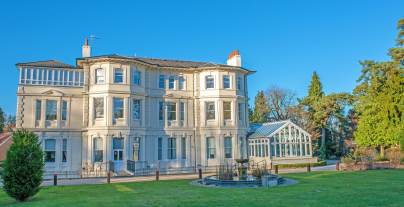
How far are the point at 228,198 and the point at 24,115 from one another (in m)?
21.4

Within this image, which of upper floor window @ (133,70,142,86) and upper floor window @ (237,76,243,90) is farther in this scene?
upper floor window @ (237,76,243,90)

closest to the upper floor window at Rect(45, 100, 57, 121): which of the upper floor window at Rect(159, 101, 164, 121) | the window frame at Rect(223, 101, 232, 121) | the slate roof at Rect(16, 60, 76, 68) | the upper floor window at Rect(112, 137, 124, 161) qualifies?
the slate roof at Rect(16, 60, 76, 68)

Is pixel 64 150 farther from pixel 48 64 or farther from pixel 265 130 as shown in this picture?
pixel 265 130

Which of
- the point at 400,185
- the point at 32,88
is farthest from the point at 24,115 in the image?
the point at 400,185

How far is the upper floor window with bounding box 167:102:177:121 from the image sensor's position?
31.2m

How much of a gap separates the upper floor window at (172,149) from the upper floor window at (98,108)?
675 centimetres

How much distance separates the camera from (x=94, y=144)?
27359 mm

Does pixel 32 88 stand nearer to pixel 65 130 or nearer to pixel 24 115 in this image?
pixel 24 115

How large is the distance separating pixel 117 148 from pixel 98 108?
367 centimetres

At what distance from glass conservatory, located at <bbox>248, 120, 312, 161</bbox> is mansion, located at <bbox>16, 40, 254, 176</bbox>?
56.8 inches

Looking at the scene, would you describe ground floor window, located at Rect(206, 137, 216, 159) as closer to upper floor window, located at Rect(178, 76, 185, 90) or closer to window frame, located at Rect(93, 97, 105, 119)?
upper floor window, located at Rect(178, 76, 185, 90)

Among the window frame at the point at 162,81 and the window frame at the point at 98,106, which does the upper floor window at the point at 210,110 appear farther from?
the window frame at the point at 98,106

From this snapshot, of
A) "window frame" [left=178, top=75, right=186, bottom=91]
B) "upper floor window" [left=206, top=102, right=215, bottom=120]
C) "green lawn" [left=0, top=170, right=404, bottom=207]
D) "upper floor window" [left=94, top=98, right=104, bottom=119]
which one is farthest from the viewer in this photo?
"window frame" [left=178, top=75, right=186, bottom=91]

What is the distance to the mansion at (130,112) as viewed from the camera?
1080 inches
